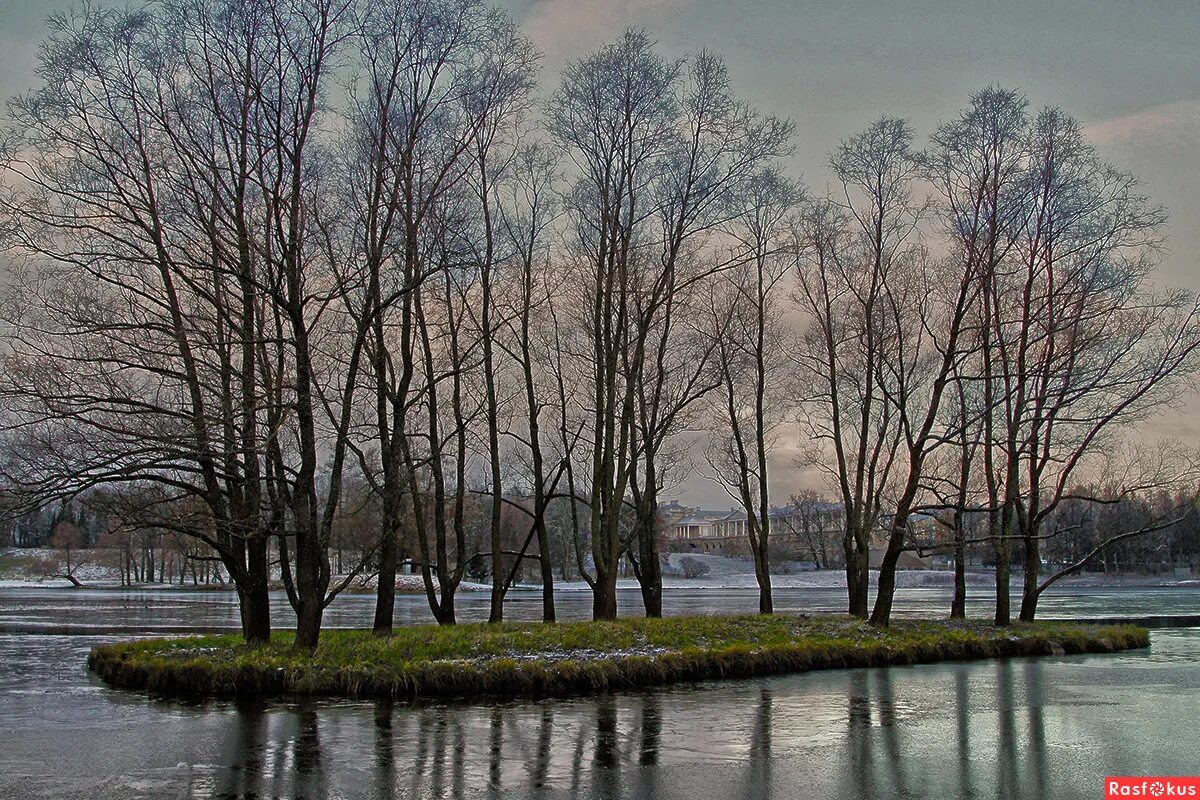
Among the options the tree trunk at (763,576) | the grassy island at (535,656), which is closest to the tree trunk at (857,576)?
the tree trunk at (763,576)

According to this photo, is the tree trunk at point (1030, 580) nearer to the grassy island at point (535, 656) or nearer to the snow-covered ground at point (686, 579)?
the grassy island at point (535, 656)

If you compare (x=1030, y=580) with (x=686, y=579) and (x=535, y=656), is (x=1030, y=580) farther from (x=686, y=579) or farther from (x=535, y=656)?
(x=686, y=579)

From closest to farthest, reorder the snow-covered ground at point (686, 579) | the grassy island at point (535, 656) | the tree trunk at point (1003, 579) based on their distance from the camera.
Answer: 1. the grassy island at point (535, 656)
2. the tree trunk at point (1003, 579)
3. the snow-covered ground at point (686, 579)

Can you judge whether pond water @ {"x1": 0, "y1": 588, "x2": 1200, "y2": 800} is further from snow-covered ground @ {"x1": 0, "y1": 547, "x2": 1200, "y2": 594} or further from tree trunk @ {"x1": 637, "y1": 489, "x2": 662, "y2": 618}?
snow-covered ground @ {"x1": 0, "y1": 547, "x2": 1200, "y2": 594}

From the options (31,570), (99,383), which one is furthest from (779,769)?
(31,570)

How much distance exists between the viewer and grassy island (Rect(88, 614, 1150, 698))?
733 inches

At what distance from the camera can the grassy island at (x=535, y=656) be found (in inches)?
733

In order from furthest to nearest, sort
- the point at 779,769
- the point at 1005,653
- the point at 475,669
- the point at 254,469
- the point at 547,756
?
the point at 1005,653 → the point at 254,469 → the point at 475,669 → the point at 547,756 → the point at 779,769

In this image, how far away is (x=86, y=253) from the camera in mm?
18594

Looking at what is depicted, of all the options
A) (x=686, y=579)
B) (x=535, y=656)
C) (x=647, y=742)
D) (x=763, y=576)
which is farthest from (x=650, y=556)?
(x=686, y=579)

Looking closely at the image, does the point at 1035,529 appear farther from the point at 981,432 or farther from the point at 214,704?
the point at 214,704

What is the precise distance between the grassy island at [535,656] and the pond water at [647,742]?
2.99 ft

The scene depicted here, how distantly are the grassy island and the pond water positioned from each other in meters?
0.91

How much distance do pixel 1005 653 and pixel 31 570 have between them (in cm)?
13230
